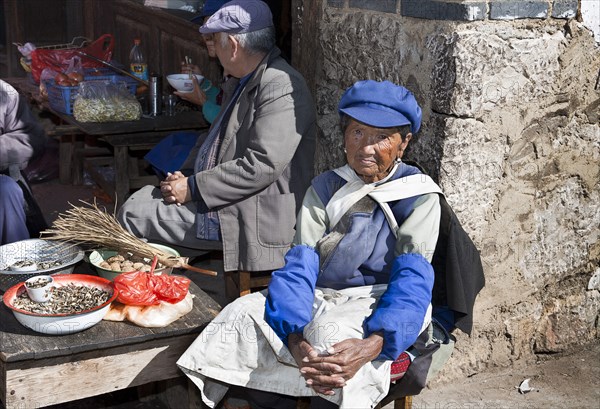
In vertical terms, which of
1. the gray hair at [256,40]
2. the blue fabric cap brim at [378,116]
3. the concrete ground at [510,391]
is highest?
the gray hair at [256,40]

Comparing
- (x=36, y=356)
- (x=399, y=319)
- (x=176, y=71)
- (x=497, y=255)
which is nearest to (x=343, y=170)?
(x=399, y=319)

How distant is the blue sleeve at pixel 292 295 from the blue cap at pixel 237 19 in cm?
140

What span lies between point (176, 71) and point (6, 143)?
3180 millimetres

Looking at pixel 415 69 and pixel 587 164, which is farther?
pixel 587 164

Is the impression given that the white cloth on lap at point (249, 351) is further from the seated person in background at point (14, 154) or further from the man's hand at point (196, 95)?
the man's hand at point (196, 95)

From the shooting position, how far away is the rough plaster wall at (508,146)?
12.3 feet

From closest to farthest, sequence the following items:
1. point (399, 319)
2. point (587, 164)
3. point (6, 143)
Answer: point (399, 319) < point (587, 164) < point (6, 143)

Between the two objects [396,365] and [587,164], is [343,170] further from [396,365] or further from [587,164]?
[587,164]

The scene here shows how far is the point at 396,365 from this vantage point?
3.18 metres

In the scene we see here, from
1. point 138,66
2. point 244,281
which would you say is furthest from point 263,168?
point 138,66

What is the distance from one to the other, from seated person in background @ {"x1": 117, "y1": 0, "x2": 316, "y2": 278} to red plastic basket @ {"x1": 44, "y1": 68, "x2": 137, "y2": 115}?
1867 mm

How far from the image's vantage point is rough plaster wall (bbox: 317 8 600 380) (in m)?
3.76

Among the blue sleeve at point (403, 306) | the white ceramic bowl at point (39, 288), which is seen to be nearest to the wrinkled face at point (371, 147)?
the blue sleeve at point (403, 306)

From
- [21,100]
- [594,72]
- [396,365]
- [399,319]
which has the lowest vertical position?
[396,365]
